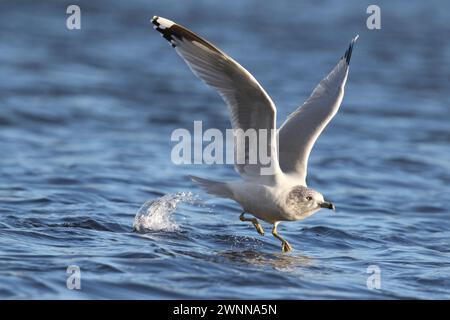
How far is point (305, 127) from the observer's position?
27.2ft

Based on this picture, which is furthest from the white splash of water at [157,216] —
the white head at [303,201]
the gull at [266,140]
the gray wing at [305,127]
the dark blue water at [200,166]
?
the white head at [303,201]

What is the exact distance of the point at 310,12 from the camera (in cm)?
2611

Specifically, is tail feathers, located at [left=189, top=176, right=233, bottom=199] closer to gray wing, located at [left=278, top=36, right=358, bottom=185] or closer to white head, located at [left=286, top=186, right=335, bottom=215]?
white head, located at [left=286, top=186, right=335, bottom=215]

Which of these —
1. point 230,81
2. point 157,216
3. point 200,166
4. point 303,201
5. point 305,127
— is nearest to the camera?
point 230,81

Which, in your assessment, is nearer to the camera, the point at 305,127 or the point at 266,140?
the point at 266,140

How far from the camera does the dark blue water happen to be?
7.18 metres

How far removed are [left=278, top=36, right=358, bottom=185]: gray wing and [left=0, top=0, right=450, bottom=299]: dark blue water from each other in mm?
800

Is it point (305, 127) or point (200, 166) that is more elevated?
point (200, 166)

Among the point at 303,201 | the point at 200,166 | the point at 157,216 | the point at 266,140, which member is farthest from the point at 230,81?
the point at 200,166

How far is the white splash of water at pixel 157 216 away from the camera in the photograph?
8.55 m

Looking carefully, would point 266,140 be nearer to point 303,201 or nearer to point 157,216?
point 303,201

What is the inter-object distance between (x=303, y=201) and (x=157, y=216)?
179 centimetres

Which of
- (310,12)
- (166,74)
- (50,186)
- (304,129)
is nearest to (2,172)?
(50,186)

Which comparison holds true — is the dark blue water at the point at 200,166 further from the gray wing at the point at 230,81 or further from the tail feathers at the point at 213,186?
the gray wing at the point at 230,81
